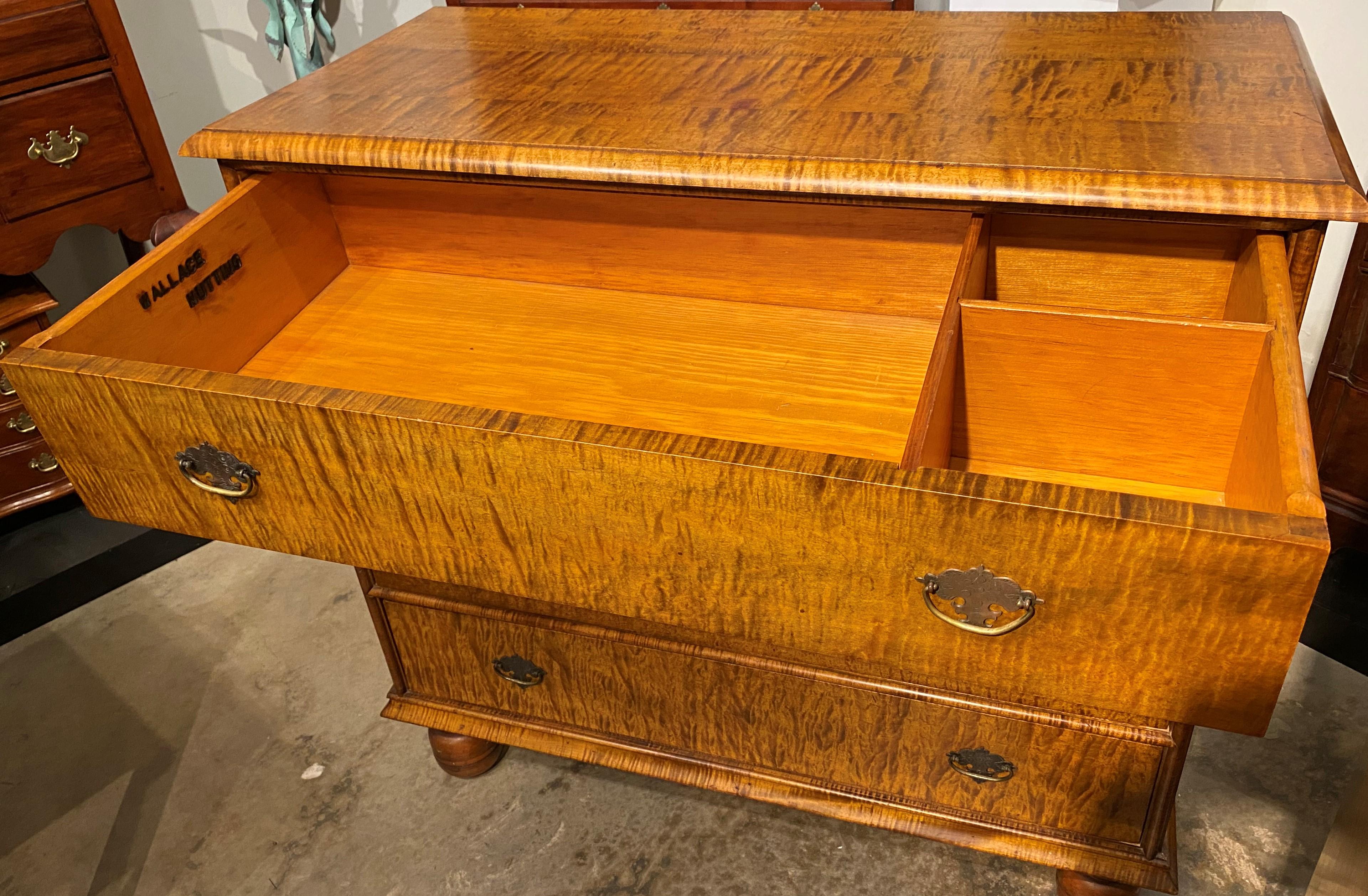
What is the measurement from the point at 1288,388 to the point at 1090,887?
600mm

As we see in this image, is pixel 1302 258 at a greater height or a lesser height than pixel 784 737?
greater

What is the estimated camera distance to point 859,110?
95cm

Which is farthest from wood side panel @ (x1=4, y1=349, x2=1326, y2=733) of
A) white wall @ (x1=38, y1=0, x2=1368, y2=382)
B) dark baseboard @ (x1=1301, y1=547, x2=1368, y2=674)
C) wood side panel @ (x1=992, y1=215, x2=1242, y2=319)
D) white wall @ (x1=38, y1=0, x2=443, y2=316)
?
white wall @ (x1=38, y1=0, x2=443, y2=316)

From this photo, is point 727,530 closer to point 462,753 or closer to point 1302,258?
point 1302,258

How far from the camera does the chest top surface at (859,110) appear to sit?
2.68 feet

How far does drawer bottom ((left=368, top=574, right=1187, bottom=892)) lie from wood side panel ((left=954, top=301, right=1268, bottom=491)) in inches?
9.9

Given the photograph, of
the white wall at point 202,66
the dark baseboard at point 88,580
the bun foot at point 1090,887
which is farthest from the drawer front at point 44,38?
the bun foot at point 1090,887

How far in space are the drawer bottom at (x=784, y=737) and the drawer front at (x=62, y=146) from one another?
34.8 inches

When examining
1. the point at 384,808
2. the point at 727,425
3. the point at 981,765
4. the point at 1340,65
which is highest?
the point at 1340,65

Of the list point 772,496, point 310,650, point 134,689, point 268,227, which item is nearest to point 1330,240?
point 772,496

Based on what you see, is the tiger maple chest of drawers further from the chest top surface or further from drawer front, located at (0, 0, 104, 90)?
drawer front, located at (0, 0, 104, 90)

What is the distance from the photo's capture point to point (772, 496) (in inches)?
26.5

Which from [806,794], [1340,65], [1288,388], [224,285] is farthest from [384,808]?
[1340,65]

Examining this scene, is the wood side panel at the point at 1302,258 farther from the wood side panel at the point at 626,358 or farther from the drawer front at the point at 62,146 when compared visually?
the drawer front at the point at 62,146
